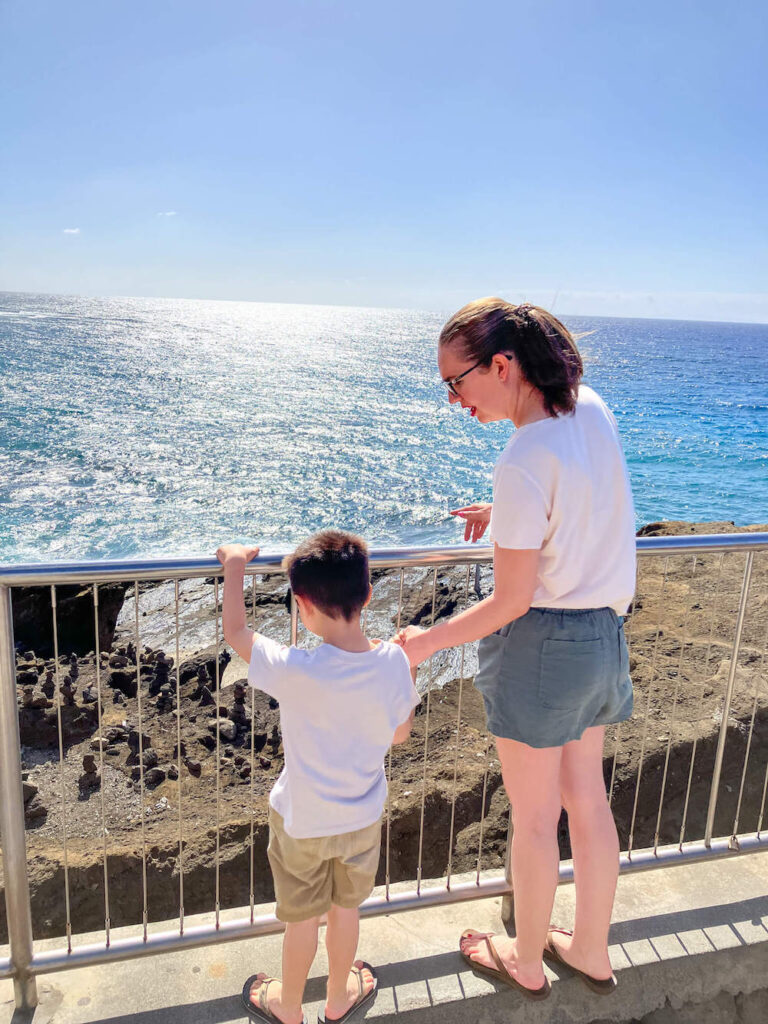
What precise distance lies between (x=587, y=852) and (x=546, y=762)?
0.37 meters

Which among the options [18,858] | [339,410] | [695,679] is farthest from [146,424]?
[18,858]

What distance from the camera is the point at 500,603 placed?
1922 millimetres

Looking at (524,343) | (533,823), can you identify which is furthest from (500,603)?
(533,823)

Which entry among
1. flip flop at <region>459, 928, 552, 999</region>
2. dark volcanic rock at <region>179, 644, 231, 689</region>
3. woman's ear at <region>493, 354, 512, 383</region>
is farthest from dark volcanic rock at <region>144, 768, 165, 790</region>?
woman's ear at <region>493, 354, 512, 383</region>

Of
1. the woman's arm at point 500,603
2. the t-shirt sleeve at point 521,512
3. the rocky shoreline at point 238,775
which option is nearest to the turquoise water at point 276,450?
the t-shirt sleeve at point 521,512

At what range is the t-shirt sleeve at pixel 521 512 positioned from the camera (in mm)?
1862

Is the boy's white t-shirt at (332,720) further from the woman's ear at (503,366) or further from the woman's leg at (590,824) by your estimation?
the woman's ear at (503,366)

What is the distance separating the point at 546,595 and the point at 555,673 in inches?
8.3

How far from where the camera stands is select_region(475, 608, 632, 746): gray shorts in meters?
2.06

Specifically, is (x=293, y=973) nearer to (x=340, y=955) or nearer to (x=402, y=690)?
(x=340, y=955)

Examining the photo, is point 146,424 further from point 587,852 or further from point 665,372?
point 665,372

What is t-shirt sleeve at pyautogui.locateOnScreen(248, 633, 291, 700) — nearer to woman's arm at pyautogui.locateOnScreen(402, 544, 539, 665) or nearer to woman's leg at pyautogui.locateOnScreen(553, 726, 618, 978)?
woman's arm at pyautogui.locateOnScreen(402, 544, 539, 665)

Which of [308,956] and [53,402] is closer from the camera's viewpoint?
[308,956]

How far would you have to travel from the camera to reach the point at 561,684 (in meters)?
2.07
